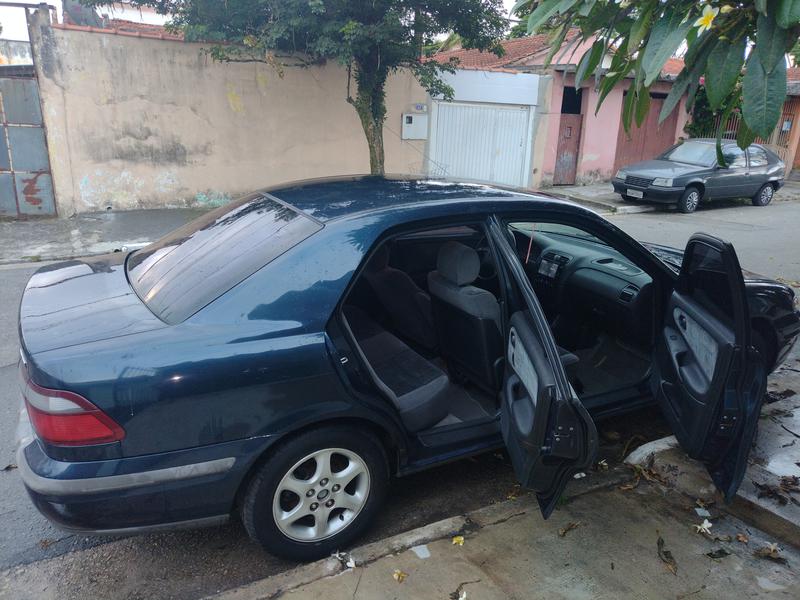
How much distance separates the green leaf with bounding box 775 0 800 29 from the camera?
1.54 metres

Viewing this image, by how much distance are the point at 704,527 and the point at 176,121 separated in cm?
1104

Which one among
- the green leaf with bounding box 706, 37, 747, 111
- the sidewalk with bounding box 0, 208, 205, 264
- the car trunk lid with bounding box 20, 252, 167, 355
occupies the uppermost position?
the green leaf with bounding box 706, 37, 747, 111

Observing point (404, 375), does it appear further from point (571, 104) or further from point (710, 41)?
point (571, 104)

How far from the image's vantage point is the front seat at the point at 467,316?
312 centimetres

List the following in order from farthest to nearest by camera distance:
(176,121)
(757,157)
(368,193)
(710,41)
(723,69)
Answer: (757,157) → (176,121) → (368,193) → (710,41) → (723,69)

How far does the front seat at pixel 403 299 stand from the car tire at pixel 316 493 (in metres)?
1.22

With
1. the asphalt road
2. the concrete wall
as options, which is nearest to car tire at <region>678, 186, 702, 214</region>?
the concrete wall

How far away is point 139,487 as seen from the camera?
7.38ft

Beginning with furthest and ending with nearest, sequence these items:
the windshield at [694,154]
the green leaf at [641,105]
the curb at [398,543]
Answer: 1. the windshield at [694,154]
2. the curb at [398,543]
3. the green leaf at [641,105]

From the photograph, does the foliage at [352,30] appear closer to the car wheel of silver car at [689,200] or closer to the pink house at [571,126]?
the pink house at [571,126]

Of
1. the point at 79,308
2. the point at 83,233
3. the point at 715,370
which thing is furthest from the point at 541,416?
the point at 83,233

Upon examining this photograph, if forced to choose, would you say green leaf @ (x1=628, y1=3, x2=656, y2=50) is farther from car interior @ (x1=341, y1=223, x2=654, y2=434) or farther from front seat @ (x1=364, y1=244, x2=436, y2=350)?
front seat @ (x1=364, y1=244, x2=436, y2=350)

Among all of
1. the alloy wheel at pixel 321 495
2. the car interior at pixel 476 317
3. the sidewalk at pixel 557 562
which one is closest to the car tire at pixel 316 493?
the alloy wheel at pixel 321 495

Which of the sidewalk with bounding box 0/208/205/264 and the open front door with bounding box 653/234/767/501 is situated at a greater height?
the open front door with bounding box 653/234/767/501
